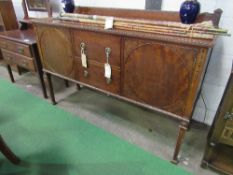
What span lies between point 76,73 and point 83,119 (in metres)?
0.52

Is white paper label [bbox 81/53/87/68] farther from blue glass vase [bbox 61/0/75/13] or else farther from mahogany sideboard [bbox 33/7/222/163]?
blue glass vase [bbox 61/0/75/13]

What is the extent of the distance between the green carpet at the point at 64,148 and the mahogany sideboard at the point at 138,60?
1.10ft

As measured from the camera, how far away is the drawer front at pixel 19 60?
1942mm

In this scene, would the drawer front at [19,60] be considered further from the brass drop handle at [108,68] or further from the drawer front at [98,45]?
the brass drop handle at [108,68]

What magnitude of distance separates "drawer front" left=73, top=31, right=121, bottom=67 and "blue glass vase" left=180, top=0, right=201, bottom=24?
44cm

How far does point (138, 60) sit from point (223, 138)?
2.49 ft

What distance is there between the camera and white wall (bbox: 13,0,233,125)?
1327 millimetres

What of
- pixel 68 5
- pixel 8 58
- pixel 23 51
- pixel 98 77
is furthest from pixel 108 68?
pixel 8 58

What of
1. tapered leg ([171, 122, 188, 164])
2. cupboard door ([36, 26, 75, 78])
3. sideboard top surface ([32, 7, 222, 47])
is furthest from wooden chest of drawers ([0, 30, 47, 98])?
tapered leg ([171, 122, 188, 164])

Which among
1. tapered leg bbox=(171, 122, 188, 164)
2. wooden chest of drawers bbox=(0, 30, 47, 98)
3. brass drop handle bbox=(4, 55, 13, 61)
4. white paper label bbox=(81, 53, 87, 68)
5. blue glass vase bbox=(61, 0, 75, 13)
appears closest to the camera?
tapered leg bbox=(171, 122, 188, 164)

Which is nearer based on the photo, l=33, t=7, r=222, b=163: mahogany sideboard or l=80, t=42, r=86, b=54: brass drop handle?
l=33, t=7, r=222, b=163: mahogany sideboard

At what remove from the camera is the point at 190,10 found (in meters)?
1.08

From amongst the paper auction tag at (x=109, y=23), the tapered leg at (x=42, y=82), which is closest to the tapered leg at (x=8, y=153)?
the tapered leg at (x=42, y=82)

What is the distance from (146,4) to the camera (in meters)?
1.59
